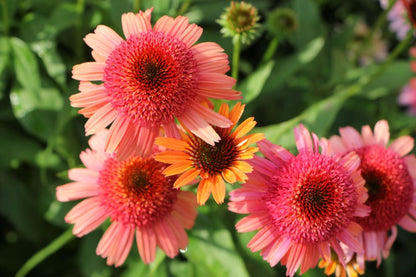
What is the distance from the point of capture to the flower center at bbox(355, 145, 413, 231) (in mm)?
1169

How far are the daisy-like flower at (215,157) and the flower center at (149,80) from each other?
3.4 inches

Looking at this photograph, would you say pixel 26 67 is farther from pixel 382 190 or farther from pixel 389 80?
pixel 389 80

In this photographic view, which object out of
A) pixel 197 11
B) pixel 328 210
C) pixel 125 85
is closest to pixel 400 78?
pixel 197 11

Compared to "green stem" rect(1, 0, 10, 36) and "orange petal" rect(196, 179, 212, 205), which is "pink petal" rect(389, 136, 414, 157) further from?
"green stem" rect(1, 0, 10, 36)

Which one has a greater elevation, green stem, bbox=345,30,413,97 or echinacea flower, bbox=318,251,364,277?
green stem, bbox=345,30,413,97

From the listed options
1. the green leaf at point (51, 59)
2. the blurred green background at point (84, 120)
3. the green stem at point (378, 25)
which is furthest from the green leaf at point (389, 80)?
the green leaf at point (51, 59)

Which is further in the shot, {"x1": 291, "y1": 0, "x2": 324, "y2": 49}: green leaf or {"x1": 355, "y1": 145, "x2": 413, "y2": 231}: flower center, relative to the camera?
{"x1": 291, "y1": 0, "x2": 324, "y2": 49}: green leaf

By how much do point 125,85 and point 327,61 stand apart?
1270 millimetres

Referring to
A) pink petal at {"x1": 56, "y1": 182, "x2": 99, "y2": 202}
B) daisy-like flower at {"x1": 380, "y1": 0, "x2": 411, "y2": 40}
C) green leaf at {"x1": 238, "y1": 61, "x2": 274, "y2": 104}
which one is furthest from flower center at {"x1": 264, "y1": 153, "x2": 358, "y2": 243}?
daisy-like flower at {"x1": 380, "y1": 0, "x2": 411, "y2": 40}

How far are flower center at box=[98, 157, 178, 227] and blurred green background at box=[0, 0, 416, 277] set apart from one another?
7.7 inches

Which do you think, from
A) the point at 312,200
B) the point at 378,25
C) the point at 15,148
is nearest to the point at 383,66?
the point at 378,25

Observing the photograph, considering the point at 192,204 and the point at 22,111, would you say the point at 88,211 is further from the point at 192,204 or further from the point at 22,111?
the point at 22,111

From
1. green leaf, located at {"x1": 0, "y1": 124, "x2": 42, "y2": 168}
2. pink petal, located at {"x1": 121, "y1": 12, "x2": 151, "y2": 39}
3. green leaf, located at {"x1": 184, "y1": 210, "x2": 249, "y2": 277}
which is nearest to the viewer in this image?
pink petal, located at {"x1": 121, "y1": 12, "x2": 151, "y2": 39}

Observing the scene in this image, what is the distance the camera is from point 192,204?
114 centimetres
